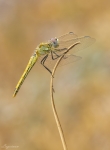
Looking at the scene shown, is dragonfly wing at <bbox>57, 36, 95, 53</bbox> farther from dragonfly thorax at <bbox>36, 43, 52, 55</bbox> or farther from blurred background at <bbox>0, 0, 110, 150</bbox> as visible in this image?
blurred background at <bbox>0, 0, 110, 150</bbox>

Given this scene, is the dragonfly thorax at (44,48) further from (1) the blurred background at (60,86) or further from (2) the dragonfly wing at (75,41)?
(1) the blurred background at (60,86)

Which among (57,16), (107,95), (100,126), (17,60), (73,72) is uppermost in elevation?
(57,16)

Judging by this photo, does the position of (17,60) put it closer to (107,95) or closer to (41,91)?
(41,91)

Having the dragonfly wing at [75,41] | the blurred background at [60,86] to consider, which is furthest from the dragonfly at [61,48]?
the blurred background at [60,86]

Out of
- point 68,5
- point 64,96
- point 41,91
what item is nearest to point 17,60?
point 41,91

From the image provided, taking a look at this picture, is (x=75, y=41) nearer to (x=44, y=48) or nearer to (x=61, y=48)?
(x=61, y=48)

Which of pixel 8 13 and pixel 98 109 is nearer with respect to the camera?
pixel 98 109

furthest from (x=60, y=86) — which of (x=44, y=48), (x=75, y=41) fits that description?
(x=75, y=41)

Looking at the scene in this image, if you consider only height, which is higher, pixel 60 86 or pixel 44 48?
pixel 44 48
